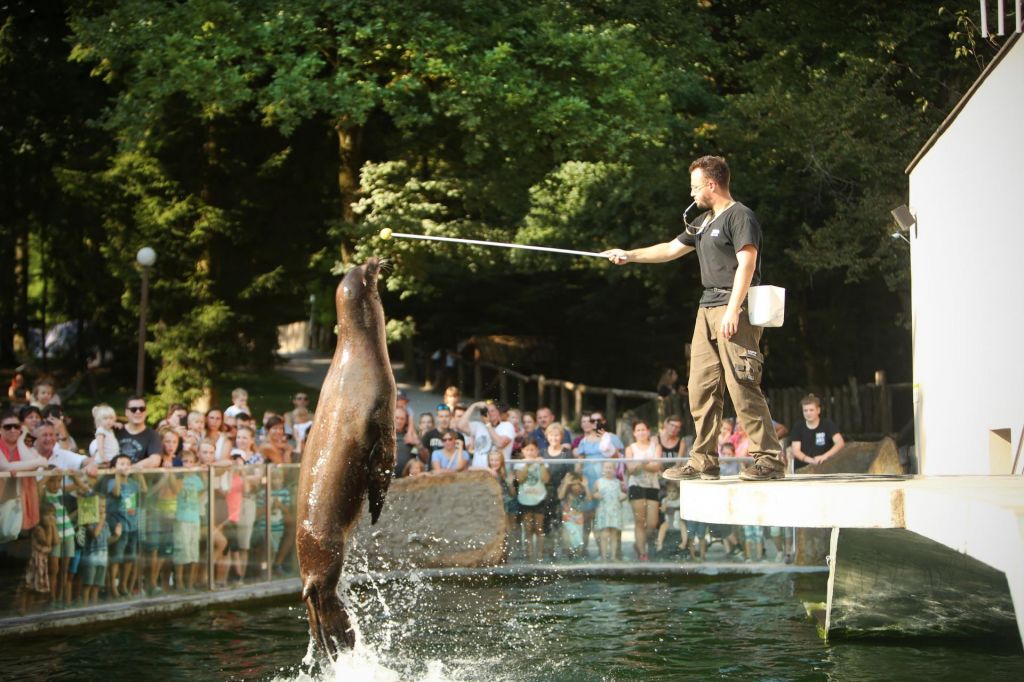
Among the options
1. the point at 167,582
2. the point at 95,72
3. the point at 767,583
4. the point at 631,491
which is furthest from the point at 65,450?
the point at 95,72

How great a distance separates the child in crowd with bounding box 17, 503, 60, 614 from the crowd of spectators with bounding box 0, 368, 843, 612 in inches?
0.5

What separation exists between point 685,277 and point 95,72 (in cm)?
1167

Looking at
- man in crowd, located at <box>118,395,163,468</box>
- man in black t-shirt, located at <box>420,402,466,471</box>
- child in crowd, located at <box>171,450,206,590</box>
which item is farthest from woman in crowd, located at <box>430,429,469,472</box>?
man in crowd, located at <box>118,395,163,468</box>

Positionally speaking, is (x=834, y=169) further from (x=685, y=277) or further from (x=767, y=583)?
(x=767, y=583)

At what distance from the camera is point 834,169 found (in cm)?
2350

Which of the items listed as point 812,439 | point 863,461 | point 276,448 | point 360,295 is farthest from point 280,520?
point 360,295

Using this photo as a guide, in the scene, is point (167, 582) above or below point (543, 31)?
below

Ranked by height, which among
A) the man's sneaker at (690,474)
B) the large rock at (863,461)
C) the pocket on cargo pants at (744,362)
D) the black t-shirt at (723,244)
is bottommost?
the man's sneaker at (690,474)

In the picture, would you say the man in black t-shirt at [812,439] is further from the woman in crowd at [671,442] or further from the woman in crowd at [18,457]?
the woman in crowd at [18,457]

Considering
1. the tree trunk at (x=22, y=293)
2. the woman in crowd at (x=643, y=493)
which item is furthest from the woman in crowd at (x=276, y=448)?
the tree trunk at (x=22, y=293)

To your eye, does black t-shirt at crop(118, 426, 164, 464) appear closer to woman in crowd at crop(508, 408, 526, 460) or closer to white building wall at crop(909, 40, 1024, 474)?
woman in crowd at crop(508, 408, 526, 460)

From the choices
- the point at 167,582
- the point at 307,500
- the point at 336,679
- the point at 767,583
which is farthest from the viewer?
the point at 767,583

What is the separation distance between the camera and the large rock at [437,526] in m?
14.9

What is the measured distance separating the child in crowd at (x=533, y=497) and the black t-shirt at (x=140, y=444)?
3919 millimetres
